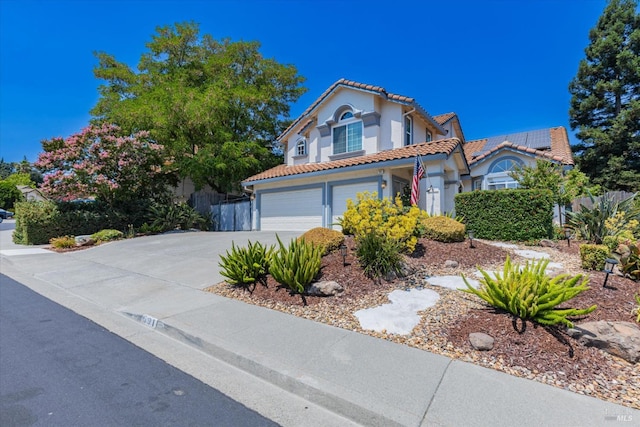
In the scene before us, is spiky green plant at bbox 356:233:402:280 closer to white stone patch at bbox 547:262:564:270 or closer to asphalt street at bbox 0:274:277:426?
white stone patch at bbox 547:262:564:270

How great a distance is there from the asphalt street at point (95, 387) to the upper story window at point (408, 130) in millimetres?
13027

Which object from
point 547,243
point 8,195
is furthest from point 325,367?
point 8,195

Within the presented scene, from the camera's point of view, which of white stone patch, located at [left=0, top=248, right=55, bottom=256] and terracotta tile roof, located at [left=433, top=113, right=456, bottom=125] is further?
terracotta tile roof, located at [left=433, top=113, right=456, bottom=125]

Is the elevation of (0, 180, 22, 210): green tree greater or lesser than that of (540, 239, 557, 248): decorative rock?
greater

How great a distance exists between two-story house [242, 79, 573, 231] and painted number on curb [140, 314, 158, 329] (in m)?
7.71

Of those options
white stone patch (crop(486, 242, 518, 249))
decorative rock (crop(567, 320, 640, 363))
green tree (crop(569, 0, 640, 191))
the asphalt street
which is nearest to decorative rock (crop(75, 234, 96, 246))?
the asphalt street

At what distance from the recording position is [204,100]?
57.0 ft

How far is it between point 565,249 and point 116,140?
18.2 meters

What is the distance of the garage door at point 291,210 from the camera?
48.0 ft

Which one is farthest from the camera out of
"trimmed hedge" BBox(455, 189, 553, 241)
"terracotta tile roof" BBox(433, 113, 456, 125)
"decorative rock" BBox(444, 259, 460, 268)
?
"terracotta tile roof" BBox(433, 113, 456, 125)

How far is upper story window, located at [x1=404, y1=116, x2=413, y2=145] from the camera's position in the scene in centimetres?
1418

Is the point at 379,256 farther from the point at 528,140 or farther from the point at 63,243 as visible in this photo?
the point at 528,140

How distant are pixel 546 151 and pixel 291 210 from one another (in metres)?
15.4

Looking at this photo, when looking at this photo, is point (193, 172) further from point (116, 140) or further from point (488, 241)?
point (488, 241)
